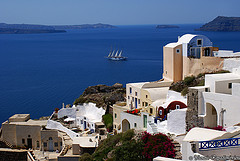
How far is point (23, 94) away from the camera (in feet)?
190

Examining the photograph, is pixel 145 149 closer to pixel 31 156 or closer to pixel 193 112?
pixel 193 112

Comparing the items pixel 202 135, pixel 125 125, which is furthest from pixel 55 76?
pixel 202 135

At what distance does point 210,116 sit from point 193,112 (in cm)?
87

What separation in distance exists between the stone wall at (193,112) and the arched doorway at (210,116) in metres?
0.35

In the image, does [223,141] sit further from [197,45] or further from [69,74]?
[69,74]

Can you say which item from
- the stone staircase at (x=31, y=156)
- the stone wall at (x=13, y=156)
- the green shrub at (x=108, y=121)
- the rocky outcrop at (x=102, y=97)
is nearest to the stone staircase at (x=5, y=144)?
the stone wall at (x=13, y=156)

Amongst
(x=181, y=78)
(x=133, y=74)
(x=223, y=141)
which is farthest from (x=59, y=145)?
(x=133, y=74)

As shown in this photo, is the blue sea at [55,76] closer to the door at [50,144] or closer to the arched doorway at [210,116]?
the door at [50,144]

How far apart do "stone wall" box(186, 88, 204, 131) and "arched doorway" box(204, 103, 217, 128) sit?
13.6 inches

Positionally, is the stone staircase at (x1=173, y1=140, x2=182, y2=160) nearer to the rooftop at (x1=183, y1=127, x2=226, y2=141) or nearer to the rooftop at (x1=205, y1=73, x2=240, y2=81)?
the rooftop at (x1=183, y1=127, x2=226, y2=141)

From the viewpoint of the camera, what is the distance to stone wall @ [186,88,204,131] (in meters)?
18.2

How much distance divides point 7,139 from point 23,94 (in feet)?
92.7

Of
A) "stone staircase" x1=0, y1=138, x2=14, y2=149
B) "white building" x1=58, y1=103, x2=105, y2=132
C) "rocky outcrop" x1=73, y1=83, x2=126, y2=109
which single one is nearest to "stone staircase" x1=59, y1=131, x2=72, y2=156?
"white building" x1=58, y1=103, x2=105, y2=132

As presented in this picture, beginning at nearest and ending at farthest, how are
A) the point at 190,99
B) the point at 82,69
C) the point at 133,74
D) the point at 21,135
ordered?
the point at 190,99, the point at 21,135, the point at 133,74, the point at 82,69
